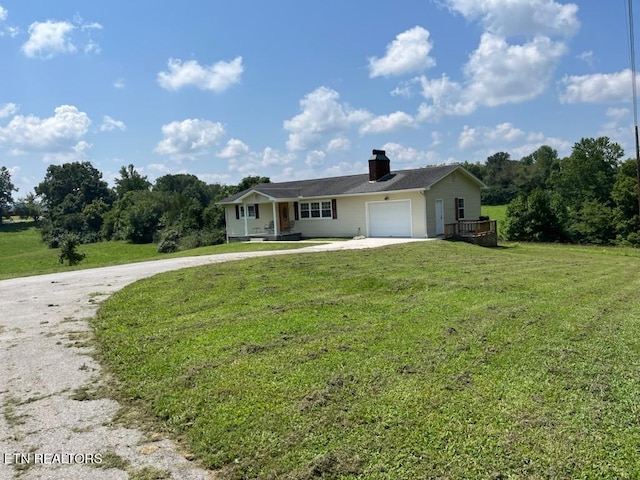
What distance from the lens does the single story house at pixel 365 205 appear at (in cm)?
2236

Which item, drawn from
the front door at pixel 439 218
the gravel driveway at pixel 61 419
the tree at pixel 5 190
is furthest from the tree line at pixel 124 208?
the gravel driveway at pixel 61 419

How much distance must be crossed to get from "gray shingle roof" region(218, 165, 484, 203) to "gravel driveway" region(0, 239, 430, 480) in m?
17.6

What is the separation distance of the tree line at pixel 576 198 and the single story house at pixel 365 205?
686cm

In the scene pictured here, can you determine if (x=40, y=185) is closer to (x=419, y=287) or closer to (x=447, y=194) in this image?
(x=447, y=194)

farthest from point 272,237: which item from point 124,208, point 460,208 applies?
point 124,208

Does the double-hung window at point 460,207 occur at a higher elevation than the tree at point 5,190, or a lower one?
lower

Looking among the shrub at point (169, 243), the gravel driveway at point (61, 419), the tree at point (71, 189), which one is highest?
the tree at point (71, 189)

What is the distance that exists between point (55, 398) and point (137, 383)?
69cm

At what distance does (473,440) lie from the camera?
10.3 feet

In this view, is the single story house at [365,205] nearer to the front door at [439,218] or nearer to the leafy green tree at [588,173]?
the front door at [439,218]

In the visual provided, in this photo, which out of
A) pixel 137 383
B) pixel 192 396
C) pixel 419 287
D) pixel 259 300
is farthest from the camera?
pixel 419 287

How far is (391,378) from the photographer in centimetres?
423

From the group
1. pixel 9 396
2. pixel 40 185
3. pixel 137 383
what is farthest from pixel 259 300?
pixel 40 185

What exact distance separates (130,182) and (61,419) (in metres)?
83.6
